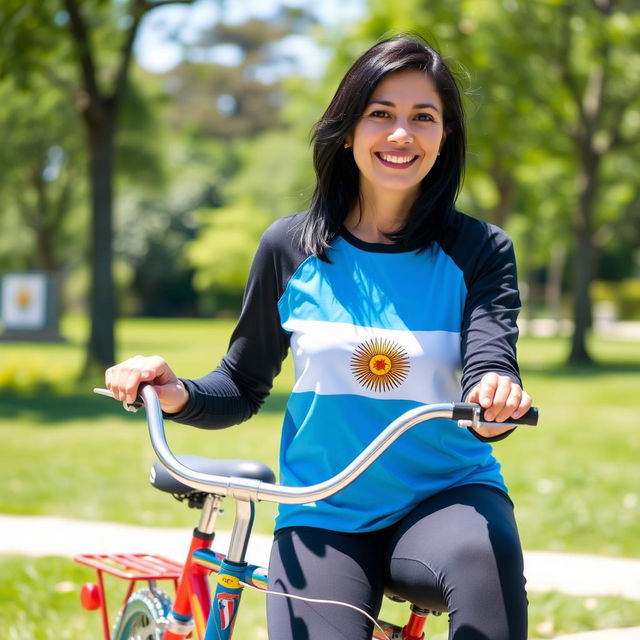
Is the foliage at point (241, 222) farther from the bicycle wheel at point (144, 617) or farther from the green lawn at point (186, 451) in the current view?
the bicycle wheel at point (144, 617)

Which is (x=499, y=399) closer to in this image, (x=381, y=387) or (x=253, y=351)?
(x=381, y=387)

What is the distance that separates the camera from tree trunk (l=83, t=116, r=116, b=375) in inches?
569

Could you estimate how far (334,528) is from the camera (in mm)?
2174

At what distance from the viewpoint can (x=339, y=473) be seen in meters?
2.00

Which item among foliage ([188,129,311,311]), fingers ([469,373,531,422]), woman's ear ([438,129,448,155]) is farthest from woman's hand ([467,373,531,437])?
foliage ([188,129,311,311])

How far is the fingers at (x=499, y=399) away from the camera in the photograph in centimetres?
190

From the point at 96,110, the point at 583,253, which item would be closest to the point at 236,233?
the point at 583,253

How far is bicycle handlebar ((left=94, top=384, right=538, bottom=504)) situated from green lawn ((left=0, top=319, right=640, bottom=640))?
2.75 meters

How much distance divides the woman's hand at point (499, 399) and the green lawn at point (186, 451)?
2914mm

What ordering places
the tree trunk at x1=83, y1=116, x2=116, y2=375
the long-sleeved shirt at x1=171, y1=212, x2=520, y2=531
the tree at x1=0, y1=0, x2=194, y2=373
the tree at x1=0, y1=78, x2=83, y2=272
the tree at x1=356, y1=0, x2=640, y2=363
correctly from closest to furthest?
the long-sleeved shirt at x1=171, y1=212, x2=520, y2=531, the tree at x1=0, y1=0, x2=194, y2=373, the tree trunk at x1=83, y1=116, x2=116, y2=375, the tree at x1=356, y1=0, x2=640, y2=363, the tree at x1=0, y1=78, x2=83, y2=272

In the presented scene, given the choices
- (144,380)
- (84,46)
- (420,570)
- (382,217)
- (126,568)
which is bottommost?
(126,568)

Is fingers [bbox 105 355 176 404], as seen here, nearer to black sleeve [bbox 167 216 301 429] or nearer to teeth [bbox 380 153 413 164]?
black sleeve [bbox 167 216 301 429]

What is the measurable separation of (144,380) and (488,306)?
75cm

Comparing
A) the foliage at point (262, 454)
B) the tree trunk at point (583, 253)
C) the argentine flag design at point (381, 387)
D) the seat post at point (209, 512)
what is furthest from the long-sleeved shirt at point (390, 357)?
the tree trunk at point (583, 253)
